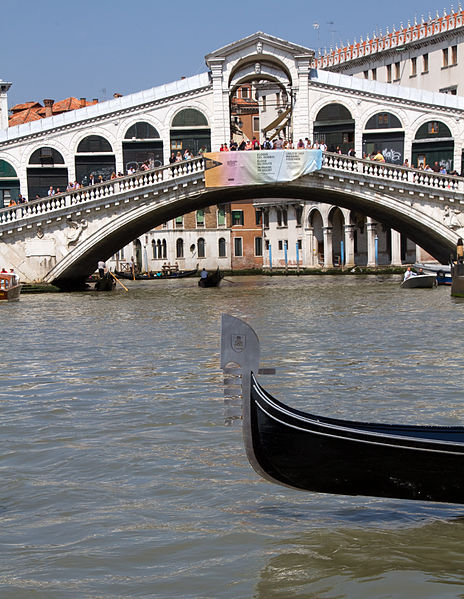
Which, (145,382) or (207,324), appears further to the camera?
(207,324)

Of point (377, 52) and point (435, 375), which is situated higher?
point (377, 52)

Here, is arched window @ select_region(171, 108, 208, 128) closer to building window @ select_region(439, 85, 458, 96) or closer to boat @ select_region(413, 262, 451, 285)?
boat @ select_region(413, 262, 451, 285)

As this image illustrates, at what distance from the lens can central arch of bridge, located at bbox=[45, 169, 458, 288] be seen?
21984 mm

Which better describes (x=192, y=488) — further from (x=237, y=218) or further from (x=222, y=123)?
(x=237, y=218)

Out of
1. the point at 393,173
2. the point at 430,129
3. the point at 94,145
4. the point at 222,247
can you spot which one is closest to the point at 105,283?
the point at 94,145

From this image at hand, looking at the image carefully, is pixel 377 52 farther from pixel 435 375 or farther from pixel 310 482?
pixel 310 482

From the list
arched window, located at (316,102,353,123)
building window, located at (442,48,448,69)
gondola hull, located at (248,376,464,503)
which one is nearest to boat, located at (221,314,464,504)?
gondola hull, located at (248,376,464,503)

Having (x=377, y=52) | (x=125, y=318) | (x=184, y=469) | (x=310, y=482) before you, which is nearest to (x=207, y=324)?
(x=125, y=318)

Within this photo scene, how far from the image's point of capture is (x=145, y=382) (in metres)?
7.75

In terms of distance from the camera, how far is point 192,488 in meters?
4.61

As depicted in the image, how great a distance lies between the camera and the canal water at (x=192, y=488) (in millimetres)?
3527

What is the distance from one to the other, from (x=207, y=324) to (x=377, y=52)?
2493cm

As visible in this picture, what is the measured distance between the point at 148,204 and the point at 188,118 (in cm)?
293

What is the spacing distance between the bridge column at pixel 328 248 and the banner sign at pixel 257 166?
51.7 feet
